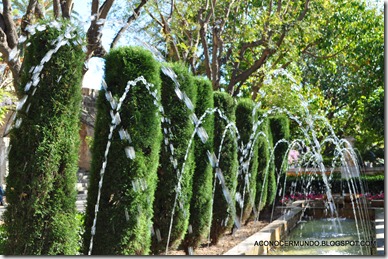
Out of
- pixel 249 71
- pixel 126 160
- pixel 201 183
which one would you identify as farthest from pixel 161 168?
pixel 249 71

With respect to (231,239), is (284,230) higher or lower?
higher

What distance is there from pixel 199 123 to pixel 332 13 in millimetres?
8842

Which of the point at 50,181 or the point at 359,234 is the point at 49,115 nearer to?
the point at 50,181

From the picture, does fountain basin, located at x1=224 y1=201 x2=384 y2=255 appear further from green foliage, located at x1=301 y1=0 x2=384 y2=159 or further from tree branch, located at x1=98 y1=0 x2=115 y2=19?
green foliage, located at x1=301 y1=0 x2=384 y2=159

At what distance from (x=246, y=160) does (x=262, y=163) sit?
1393mm

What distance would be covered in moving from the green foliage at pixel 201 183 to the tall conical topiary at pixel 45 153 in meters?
2.76

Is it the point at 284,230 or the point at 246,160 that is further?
the point at 246,160

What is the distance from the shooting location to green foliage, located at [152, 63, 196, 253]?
639cm

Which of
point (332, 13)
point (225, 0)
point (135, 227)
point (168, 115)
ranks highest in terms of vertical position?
point (332, 13)

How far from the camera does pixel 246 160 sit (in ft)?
34.0

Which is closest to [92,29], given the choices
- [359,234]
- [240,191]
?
[240,191]

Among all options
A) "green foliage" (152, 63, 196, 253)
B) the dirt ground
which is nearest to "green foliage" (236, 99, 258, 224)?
the dirt ground

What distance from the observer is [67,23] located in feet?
15.9

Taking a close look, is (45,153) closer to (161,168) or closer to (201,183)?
(161,168)
